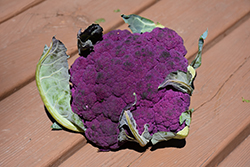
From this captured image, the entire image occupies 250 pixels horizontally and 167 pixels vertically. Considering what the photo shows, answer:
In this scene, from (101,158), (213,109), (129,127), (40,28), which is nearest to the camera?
(129,127)

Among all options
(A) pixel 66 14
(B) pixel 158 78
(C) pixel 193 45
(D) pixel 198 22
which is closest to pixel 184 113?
(B) pixel 158 78

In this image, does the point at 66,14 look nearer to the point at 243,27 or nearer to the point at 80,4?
the point at 80,4

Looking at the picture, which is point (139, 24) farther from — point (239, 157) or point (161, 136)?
point (239, 157)

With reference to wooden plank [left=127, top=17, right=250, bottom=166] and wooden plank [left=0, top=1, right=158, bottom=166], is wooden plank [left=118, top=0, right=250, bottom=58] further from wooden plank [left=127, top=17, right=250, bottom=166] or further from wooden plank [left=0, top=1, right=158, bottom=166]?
wooden plank [left=0, top=1, right=158, bottom=166]

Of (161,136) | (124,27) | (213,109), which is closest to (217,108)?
(213,109)

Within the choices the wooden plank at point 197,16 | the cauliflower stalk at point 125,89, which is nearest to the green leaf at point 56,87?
the cauliflower stalk at point 125,89

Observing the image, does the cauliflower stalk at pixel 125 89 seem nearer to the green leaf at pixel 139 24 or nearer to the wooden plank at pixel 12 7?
the green leaf at pixel 139 24
